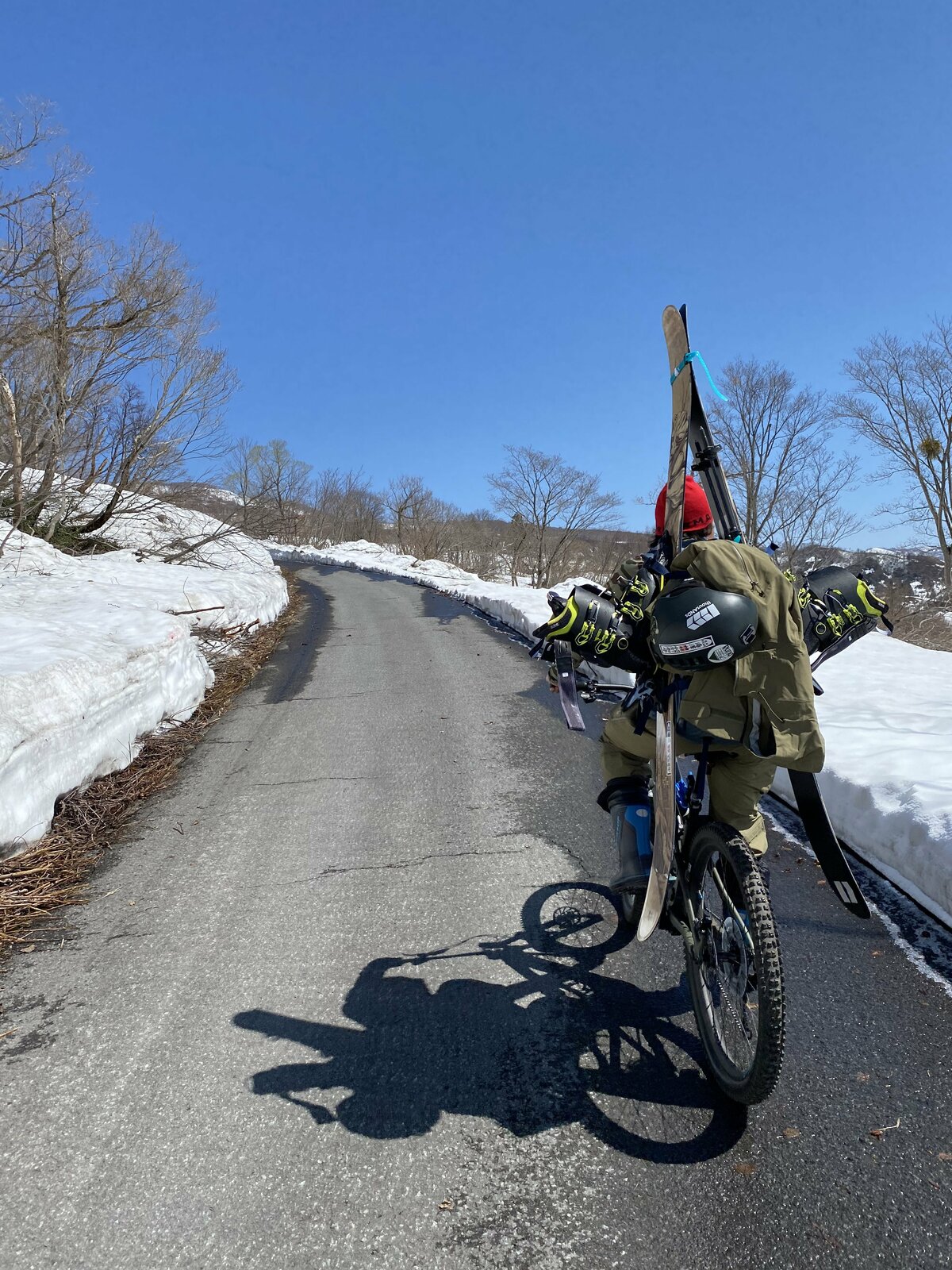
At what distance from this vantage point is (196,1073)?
8.04ft

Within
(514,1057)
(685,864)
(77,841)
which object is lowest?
(77,841)

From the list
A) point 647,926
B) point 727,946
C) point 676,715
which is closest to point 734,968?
point 727,946

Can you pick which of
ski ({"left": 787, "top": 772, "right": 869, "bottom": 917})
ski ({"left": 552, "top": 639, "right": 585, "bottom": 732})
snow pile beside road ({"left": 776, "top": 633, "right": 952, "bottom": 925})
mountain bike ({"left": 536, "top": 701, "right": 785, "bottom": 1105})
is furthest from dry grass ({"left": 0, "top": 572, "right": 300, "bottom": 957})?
snow pile beside road ({"left": 776, "top": 633, "right": 952, "bottom": 925})

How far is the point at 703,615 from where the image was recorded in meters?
2.10

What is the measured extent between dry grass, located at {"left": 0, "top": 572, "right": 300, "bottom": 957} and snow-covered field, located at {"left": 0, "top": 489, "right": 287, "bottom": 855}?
11cm

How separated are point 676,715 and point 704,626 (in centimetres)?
57

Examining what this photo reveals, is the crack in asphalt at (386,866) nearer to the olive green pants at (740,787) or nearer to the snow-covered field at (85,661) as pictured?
the snow-covered field at (85,661)

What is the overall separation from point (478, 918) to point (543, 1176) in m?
1.41

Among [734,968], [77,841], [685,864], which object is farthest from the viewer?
[77,841]

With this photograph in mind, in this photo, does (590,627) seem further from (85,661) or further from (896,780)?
(85,661)

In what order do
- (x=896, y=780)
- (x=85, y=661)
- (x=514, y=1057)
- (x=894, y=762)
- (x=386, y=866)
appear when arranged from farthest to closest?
(x=85, y=661) < (x=894, y=762) < (x=896, y=780) < (x=386, y=866) < (x=514, y=1057)

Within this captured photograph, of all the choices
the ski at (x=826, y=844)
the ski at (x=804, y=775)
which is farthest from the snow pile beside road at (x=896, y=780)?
the ski at (x=826, y=844)

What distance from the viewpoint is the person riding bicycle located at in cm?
223

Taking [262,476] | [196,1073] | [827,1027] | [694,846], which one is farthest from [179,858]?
[262,476]
